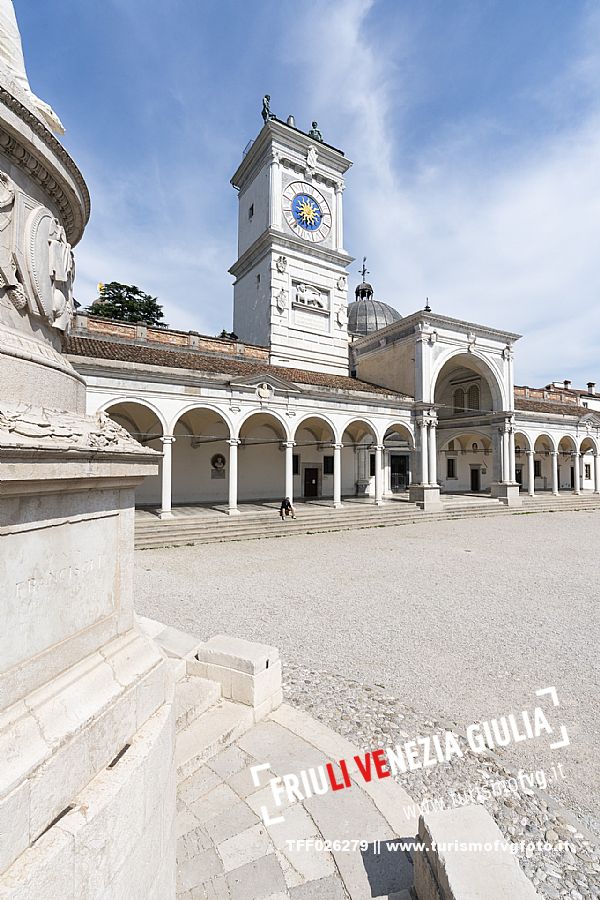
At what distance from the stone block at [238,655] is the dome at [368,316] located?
34755 mm

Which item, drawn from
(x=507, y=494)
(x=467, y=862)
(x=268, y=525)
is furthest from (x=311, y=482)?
(x=467, y=862)

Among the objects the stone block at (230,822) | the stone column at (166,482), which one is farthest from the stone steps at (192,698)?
the stone column at (166,482)

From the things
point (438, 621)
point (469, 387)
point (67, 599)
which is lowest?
point (438, 621)

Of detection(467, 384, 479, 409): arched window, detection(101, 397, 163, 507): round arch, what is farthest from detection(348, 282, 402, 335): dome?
detection(101, 397, 163, 507): round arch

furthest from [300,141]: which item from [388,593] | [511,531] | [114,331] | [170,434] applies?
[388,593]

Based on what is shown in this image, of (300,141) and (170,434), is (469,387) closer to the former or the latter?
(300,141)

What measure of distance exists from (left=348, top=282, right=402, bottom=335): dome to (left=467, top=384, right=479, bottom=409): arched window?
34.8 ft

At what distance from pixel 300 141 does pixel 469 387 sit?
758 inches

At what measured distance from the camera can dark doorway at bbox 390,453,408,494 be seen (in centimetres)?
3137

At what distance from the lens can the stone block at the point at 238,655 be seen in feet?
13.1

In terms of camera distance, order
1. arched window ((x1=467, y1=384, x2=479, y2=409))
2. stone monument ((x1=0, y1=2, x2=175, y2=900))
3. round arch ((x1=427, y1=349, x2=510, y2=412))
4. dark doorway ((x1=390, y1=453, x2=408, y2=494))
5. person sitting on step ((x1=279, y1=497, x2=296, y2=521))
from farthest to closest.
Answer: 1. dark doorway ((x1=390, y1=453, x2=408, y2=494))
2. arched window ((x1=467, y1=384, x2=479, y2=409))
3. round arch ((x1=427, y1=349, x2=510, y2=412))
4. person sitting on step ((x1=279, y1=497, x2=296, y2=521))
5. stone monument ((x1=0, y1=2, x2=175, y2=900))

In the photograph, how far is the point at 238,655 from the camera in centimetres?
407

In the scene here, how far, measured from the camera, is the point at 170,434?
1545cm

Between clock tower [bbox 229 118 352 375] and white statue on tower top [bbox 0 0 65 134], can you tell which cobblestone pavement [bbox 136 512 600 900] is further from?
clock tower [bbox 229 118 352 375]
